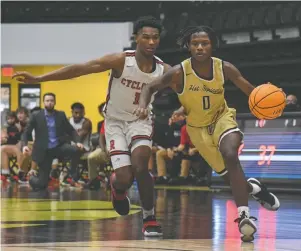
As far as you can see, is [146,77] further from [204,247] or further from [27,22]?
[27,22]

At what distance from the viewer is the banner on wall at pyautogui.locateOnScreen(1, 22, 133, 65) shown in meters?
23.2

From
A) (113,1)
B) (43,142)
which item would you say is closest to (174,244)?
(43,142)

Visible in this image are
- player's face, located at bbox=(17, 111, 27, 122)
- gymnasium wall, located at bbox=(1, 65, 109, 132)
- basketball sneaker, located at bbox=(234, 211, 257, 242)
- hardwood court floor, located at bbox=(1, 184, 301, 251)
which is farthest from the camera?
gymnasium wall, located at bbox=(1, 65, 109, 132)

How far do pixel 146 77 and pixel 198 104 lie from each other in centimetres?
51

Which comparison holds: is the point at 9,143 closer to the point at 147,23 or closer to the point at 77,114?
the point at 77,114

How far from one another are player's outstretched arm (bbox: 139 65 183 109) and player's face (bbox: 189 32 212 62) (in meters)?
0.19

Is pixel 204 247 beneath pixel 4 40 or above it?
beneath

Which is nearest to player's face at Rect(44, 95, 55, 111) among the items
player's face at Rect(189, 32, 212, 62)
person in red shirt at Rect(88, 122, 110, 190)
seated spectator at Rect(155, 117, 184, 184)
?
person in red shirt at Rect(88, 122, 110, 190)

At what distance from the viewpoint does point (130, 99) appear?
7156 mm

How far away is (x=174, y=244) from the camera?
5.89m

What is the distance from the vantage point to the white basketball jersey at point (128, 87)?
23.3 ft

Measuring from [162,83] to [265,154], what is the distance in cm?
582

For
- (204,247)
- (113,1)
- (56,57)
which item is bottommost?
(204,247)

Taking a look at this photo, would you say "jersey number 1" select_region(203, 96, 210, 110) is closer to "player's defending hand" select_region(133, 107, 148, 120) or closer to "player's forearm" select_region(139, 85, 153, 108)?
"player's forearm" select_region(139, 85, 153, 108)
